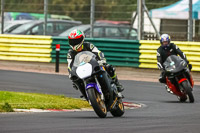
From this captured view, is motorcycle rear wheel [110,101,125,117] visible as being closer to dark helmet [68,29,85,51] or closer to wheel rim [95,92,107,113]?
wheel rim [95,92,107,113]

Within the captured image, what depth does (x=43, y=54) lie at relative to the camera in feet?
78.6

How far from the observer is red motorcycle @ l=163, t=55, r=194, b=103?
14229 mm

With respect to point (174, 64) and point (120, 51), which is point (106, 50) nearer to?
point (120, 51)

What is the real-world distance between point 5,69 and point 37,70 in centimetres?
112

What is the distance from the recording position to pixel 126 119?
9.88 meters

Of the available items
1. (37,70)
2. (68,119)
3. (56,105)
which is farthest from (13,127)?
(37,70)

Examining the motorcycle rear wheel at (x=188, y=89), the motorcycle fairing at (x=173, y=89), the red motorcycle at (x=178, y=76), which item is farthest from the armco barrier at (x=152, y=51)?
the motorcycle rear wheel at (x=188, y=89)

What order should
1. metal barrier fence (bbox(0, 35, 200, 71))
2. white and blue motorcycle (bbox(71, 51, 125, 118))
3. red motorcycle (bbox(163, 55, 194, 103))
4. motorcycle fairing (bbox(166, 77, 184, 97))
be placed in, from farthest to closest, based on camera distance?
1. metal barrier fence (bbox(0, 35, 200, 71))
2. motorcycle fairing (bbox(166, 77, 184, 97))
3. red motorcycle (bbox(163, 55, 194, 103))
4. white and blue motorcycle (bbox(71, 51, 125, 118))

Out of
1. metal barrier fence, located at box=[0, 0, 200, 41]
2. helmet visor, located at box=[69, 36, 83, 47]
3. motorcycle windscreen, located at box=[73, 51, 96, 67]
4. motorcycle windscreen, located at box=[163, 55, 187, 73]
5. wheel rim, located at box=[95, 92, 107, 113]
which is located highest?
metal barrier fence, located at box=[0, 0, 200, 41]

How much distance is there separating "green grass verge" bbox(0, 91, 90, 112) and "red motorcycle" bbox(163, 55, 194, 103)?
2363 mm

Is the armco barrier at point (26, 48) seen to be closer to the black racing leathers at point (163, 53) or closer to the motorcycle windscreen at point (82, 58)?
the black racing leathers at point (163, 53)

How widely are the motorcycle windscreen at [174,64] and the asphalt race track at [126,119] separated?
74 cm

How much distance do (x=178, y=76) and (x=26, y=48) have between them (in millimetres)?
10919

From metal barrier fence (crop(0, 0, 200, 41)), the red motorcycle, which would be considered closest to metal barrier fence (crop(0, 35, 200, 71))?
metal barrier fence (crop(0, 0, 200, 41))
